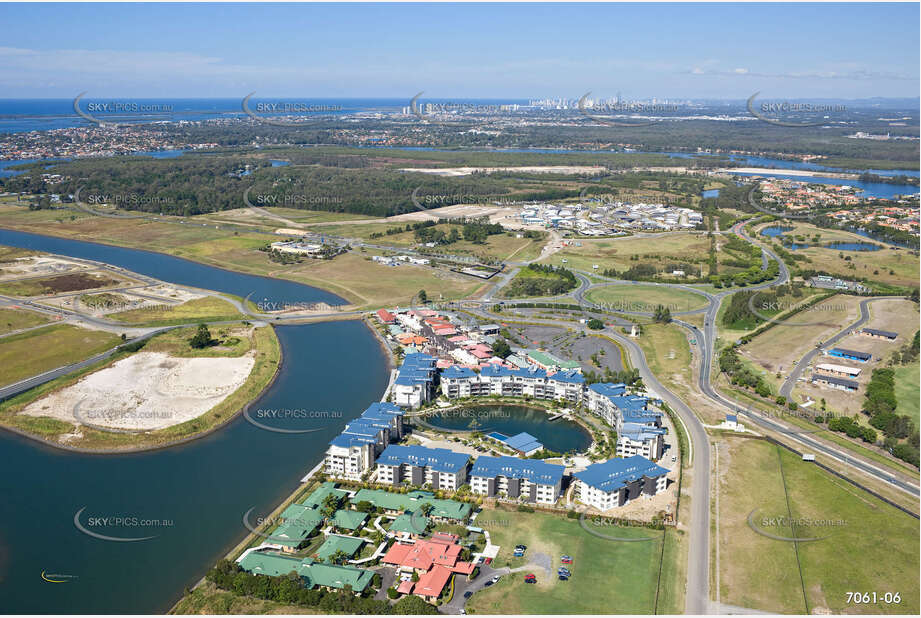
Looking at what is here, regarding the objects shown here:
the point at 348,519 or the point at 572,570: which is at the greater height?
the point at 348,519

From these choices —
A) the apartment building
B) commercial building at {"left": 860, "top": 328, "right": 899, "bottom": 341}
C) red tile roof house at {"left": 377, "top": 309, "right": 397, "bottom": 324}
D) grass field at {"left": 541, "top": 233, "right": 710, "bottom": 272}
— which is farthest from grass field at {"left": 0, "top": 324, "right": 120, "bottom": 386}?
commercial building at {"left": 860, "top": 328, "right": 899, "bottom": 341}

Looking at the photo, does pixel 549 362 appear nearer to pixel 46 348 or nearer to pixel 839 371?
pixel 839 371

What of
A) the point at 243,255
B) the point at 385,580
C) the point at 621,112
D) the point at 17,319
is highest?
the point at 621,112

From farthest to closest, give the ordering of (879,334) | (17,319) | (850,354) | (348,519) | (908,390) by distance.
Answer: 1. (17,319)
2. (879,334)
3. (850,354)
4. (908,390)
5. (348,519)

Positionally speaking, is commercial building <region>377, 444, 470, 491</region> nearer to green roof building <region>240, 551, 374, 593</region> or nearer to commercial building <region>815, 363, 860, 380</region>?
green roof building <region>240, 551, 374, 593</region>

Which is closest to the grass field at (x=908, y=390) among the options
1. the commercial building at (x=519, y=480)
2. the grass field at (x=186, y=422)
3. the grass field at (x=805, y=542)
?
the grass field at (x=805, y=542)

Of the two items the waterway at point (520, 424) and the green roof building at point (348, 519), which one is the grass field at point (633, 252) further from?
the green roof building at point (348, 519)

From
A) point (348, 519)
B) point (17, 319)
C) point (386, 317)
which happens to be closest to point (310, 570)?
point (348, 519)
